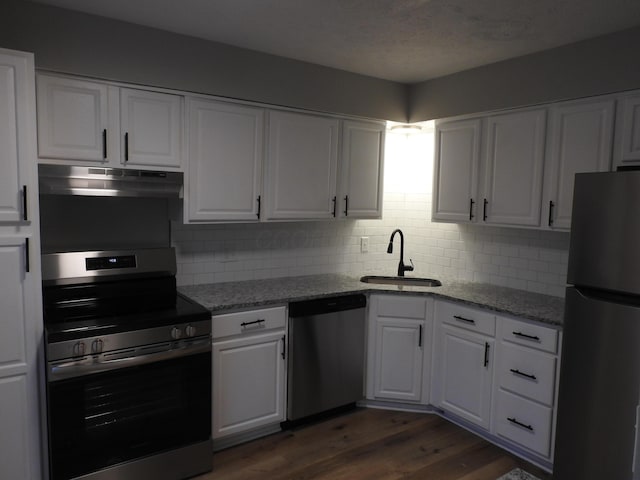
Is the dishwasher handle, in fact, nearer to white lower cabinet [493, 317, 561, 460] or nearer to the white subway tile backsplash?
the white subway tile backsplash

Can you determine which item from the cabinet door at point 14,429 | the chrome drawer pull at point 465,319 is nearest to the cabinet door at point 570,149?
the chrome drawer pull at point 465,319

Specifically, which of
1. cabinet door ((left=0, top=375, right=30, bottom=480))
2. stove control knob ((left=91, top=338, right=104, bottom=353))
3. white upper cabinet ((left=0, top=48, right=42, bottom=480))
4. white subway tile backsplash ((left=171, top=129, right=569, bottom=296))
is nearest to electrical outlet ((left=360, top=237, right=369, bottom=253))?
white subway tile backsplash ((left=171, top=129, right=569, bottom=296))

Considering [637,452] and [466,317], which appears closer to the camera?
[637,452]

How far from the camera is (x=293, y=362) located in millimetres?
2996

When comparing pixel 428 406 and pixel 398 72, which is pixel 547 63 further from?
pixel 428 406

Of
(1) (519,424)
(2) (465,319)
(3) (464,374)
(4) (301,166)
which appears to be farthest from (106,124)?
(1) (519,424)

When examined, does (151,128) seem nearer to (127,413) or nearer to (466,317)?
(127,413)

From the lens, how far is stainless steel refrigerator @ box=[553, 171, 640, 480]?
6.68 feet

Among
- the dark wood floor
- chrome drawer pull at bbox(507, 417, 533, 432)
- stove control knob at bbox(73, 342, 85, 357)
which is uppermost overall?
stove control knob at bbox(73, 342, 85, 357)

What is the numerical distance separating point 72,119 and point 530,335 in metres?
2.76

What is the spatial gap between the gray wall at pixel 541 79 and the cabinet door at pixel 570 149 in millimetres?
99

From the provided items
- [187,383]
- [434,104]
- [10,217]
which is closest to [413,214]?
[434,104]

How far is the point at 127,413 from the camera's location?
233cm

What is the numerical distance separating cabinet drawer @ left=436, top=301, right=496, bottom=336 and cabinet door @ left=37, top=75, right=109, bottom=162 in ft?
7.54
